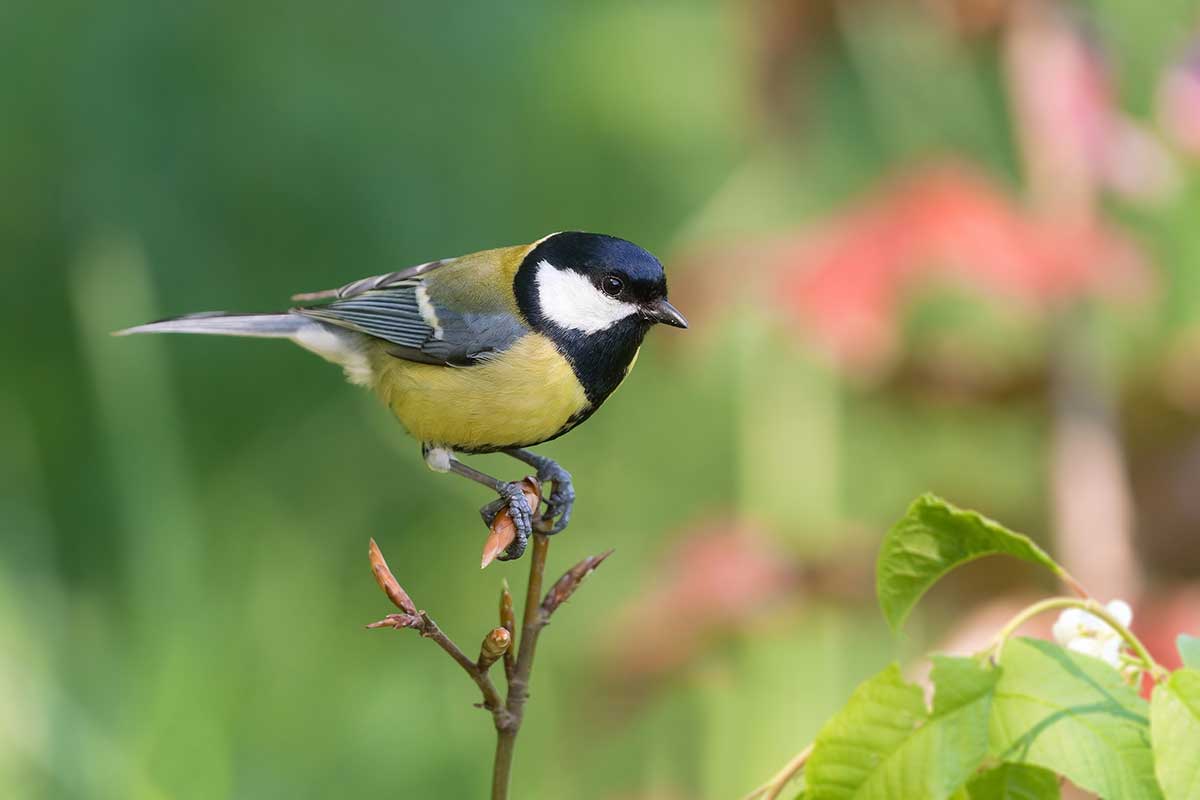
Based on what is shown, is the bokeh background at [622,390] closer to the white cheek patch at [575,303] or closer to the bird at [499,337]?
the bird at [499,337]

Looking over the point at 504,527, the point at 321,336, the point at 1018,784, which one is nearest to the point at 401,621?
the point at 504,527

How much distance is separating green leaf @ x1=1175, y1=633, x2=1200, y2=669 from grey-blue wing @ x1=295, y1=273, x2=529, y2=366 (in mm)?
514

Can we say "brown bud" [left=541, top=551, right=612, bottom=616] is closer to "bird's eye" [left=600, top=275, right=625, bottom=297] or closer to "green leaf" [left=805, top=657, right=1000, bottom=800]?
"green leaf" [left=805, top=657, right=1000, bottom=800]

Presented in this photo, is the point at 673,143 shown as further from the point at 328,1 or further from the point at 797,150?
the point at 797,150

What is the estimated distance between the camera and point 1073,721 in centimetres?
53

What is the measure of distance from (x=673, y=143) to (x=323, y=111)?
705mm

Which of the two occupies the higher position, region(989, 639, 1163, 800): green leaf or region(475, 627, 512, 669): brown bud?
region(475, 627, 512, 669): brown bud

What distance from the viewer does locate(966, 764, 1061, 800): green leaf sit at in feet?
1.82

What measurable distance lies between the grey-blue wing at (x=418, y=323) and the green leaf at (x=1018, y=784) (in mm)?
494

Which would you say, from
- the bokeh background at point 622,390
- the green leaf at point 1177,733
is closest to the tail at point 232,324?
the bokeh background at point 622,390

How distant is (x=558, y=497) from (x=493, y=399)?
0.27 ft

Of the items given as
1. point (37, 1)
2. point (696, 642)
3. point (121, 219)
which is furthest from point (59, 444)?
point (696, 642)

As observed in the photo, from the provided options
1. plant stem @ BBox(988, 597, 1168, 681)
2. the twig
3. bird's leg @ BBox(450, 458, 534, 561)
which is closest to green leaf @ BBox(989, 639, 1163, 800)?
plant stem @ BBox(988, 597, 1168, 681)

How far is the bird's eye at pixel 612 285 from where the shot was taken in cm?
86
